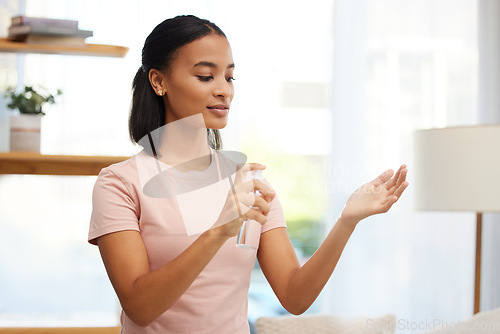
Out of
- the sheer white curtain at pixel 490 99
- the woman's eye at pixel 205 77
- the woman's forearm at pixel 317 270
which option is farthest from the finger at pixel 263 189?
the sheer white curtain at pixel 490 99

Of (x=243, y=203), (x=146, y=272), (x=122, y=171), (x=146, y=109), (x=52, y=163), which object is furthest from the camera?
(x=52, y=163)

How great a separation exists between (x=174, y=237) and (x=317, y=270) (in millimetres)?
293

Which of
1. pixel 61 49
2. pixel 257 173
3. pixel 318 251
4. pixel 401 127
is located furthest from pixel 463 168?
pixel 61 49

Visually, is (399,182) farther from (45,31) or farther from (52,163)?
(45,31)

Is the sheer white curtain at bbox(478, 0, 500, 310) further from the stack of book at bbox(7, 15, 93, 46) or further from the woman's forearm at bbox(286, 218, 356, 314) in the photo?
the woman's forearm at bbox(286, 218, 356, 314)

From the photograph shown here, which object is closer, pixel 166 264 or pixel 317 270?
pixel 166 264

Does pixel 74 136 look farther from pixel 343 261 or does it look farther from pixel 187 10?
pixel 343 261

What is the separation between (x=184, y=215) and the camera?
4.11 feet

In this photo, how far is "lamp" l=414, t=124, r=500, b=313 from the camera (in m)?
2.19

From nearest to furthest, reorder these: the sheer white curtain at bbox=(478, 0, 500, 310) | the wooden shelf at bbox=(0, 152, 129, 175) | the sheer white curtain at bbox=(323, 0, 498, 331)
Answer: the wooden shelf at bbox=(0, 152, 129, 175), the sheer white curtain at bbox=(323, 0, 498, 331), the sheer white curtain at bbox=(478, 0, 500, 310)

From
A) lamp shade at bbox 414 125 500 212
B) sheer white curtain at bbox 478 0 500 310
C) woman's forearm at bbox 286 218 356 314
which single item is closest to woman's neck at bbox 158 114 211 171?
woman's forearm at bbox 286 218 356 314

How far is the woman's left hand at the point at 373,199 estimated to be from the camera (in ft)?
3.76

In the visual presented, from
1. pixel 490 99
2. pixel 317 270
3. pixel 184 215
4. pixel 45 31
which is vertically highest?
pixel 45 31

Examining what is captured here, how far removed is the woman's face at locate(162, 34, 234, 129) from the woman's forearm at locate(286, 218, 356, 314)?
1.03ft
